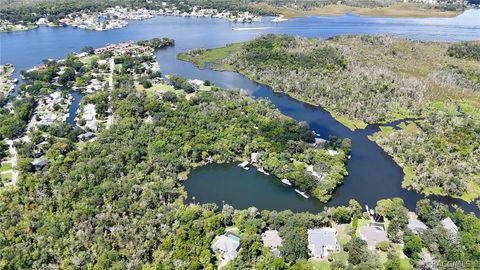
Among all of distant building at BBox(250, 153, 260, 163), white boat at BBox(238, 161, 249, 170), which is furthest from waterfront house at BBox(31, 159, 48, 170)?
distant building at BBox(250, 153, 260, 163)

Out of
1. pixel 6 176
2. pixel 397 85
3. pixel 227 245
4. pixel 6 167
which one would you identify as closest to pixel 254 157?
pixel 227 245

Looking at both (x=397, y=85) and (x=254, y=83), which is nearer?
(x=397, y=85)

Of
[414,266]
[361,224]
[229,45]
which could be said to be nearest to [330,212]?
[361,224]

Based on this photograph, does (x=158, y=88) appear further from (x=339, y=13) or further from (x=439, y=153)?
(x=339, y=13)

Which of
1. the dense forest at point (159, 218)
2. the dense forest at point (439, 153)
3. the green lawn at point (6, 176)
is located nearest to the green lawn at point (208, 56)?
the dense forest at point (159, 218)

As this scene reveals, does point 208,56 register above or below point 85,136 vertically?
above

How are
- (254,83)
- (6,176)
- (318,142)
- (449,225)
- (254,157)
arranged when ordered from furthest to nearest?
1. (254,83)
2. (318,142)
3. (254,157)
4. (6,176)
5. (449,225)

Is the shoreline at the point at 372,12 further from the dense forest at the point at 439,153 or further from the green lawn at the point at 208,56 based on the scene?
the dense forest at the point at 439,153
